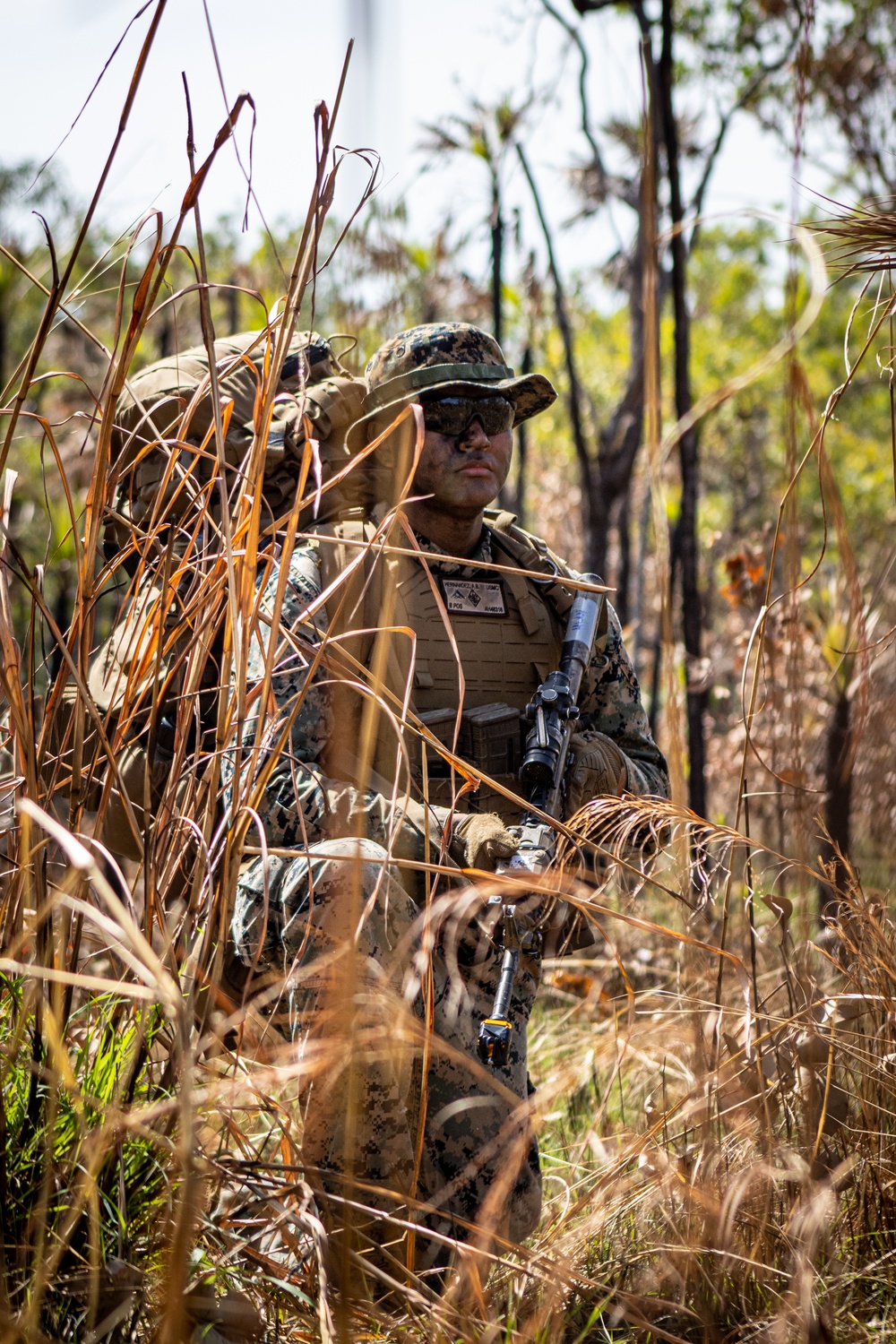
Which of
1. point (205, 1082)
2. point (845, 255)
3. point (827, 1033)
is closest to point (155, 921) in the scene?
point (205, 1082)

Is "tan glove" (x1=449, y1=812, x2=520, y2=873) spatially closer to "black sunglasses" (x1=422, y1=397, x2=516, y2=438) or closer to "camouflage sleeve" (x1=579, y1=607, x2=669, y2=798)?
"camouflage sleeve" (x1=579, y1=607, x2=669, y2=798)

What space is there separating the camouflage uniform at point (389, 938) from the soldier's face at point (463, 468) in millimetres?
119

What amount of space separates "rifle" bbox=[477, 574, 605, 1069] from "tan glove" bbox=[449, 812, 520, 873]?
0.10 feet

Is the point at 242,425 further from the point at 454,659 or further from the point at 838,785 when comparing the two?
the point at 838,785

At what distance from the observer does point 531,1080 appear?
2.86m

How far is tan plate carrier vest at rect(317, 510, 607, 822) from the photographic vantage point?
2.43 metres

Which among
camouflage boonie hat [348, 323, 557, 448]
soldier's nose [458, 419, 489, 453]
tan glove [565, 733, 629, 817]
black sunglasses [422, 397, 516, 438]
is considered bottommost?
tan glove [565, 733, 629, 817]

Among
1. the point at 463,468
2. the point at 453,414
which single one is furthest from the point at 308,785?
the point at 453,414

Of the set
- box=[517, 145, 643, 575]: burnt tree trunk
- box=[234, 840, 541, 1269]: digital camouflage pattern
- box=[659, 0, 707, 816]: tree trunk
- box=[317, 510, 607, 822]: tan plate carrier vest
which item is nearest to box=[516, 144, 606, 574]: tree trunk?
box=[517, 145, 643, 575]: burnt tree trunk

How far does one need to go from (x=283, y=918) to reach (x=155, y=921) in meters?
Result: 0.66

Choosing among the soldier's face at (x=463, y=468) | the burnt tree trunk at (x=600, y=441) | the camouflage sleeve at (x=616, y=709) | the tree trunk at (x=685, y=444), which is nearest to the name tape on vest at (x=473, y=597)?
the soldier's face at (x=463, y=468)

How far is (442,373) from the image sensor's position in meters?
2.64

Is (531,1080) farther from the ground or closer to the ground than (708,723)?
closer to the ground

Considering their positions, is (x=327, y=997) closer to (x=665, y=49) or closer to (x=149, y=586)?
(x=149, y=586)
